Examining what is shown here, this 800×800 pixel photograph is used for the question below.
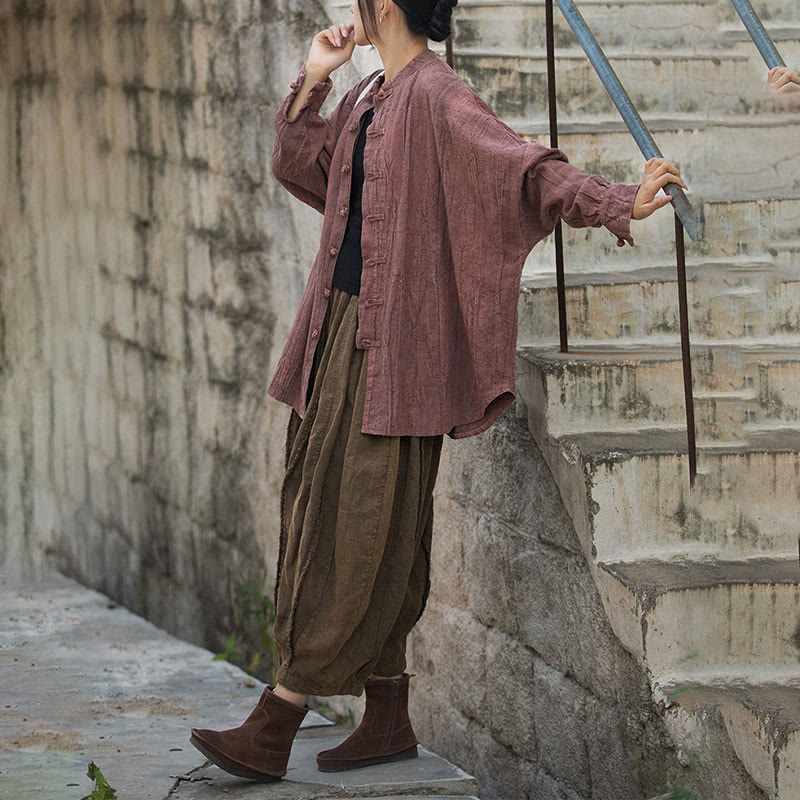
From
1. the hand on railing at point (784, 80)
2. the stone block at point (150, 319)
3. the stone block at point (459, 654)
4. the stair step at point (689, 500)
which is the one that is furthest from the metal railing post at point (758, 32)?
the stone block at point (150, 319)

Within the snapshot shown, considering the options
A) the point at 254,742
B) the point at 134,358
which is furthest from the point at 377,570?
the point at 134,358

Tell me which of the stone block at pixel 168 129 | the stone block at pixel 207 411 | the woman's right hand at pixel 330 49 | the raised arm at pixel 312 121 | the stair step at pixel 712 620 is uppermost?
the stone block at pixel 168 129

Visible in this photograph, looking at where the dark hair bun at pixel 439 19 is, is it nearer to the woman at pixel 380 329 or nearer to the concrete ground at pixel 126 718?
the woman at pixel 380 329

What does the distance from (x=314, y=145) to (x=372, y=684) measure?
3.99 ft

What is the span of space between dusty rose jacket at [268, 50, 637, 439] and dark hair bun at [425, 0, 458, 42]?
44 millimetres

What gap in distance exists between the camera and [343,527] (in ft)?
9.62

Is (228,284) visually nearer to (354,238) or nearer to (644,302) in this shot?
(644,302)

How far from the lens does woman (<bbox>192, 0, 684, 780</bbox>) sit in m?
2.84

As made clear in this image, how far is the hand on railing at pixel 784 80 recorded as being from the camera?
3.00 m

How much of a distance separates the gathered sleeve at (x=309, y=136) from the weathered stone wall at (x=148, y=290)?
3.41 ft

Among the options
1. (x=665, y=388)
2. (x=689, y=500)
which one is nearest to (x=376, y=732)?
(x=689, y=500)

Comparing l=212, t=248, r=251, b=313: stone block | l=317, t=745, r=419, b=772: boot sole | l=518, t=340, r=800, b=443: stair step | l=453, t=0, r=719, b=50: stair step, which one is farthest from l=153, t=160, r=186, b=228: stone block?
l=317, t=745, r=419, b=772: boot sole

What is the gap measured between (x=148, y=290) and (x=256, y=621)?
1522 mm

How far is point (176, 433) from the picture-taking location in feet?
18.4
